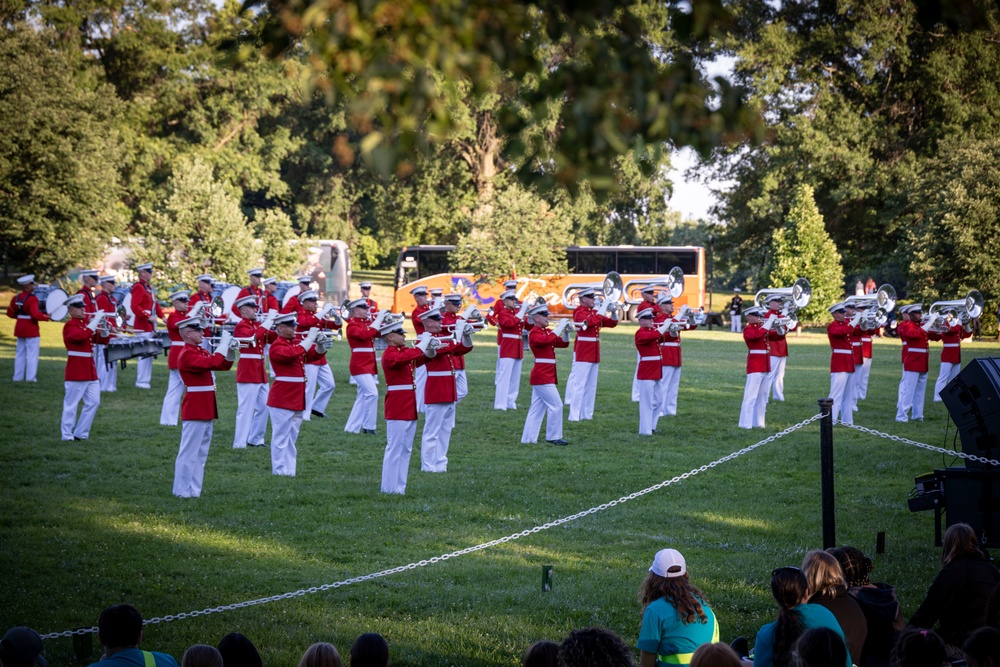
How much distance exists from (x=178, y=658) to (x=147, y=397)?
1461 cm

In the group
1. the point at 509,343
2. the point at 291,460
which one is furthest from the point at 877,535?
the point at 509,343

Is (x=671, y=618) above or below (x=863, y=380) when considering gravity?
below

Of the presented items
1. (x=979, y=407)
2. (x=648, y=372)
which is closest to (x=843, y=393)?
(x=648, y=372)

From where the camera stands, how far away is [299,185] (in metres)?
64.2

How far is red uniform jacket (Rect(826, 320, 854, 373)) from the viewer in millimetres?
17938

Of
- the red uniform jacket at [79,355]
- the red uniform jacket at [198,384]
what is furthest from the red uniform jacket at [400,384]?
the red uniform jacket at [79,355]

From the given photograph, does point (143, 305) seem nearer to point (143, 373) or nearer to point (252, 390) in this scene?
point (143, 373)

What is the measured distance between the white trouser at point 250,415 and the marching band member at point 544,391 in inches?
160

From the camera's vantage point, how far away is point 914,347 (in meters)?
19.4

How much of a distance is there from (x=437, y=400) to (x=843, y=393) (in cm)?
833

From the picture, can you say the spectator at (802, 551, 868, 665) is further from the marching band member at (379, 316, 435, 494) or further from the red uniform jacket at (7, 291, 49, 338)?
the red uniform jacket at (7, 291, 49, 338)

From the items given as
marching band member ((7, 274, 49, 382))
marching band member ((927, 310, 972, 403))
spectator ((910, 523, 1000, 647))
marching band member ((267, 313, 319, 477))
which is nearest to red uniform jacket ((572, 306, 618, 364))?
marching band member ((267, 313, 319, 477))

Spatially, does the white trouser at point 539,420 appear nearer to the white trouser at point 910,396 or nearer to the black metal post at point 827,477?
the white trouser at point 910,396

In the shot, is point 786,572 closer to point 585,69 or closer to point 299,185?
point 585,69
